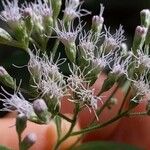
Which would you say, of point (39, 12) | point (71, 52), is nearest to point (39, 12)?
point (39, 12)

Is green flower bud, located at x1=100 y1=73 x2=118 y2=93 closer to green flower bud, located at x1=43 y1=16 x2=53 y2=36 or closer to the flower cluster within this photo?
the flower cluster

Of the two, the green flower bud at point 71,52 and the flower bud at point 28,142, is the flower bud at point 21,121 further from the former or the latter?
the green flower bud at point 71,52

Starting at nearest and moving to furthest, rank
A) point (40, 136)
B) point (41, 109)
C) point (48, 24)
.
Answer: point (41, 109)
point (48, 24)
point (40, 136)

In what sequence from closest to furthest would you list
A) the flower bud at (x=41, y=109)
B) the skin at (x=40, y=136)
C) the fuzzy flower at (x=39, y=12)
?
1. the flower bud at (x=41, y=109)
2. the fuzzy flower at (x=39, y=12)
3. the skin at (x=40, y=136)

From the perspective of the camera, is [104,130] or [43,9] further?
[104,130]

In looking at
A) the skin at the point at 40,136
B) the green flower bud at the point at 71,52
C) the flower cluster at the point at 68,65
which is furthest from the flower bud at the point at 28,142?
the skin at the point at 40,136

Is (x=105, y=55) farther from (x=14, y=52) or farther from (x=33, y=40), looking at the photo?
(x=14, y=52)

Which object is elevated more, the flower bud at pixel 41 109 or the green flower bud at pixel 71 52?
the green flower bud at pixel 71 52

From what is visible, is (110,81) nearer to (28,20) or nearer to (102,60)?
(102,60)

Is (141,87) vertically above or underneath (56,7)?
underneath
